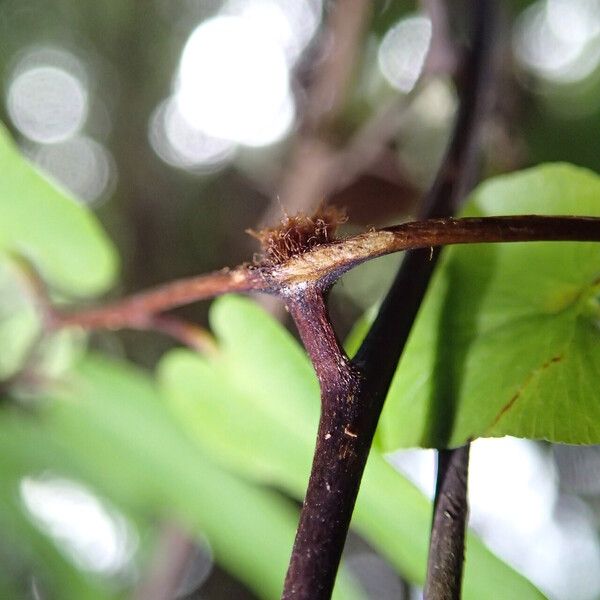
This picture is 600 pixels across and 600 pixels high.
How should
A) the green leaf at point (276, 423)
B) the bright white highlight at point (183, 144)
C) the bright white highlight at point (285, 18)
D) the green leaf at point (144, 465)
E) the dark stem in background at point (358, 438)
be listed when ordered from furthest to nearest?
the bright white highlight at point (183, 144) → the bright white highlight at point (285, 18) → the green leaf at point (144, 465) → the green leaf at point (276, 423) → the dark stem in background at point (358, 438)

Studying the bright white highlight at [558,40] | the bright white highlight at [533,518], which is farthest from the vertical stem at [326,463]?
the bright white highlight at [558,40]

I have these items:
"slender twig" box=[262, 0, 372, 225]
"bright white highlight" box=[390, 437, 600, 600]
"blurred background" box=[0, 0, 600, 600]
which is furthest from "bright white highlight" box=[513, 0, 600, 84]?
"bright white highlight" box=[390, 437, 600, 600]

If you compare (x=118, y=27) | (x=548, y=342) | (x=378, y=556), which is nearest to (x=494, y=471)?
(x=378, y=556)

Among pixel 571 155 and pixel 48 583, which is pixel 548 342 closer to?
pixel 571 155

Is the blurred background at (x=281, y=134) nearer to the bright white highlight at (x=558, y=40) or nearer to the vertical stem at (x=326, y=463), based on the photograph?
the bright white highlight at (x=558, y=40)

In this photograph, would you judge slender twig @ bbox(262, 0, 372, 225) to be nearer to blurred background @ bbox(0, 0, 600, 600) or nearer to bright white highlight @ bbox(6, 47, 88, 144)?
blurred background @ bbox(0, 0, 600, 600)

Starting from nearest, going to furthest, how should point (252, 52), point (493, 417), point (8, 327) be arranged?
point (493, 417), point (8, 327), point (252, 52)
